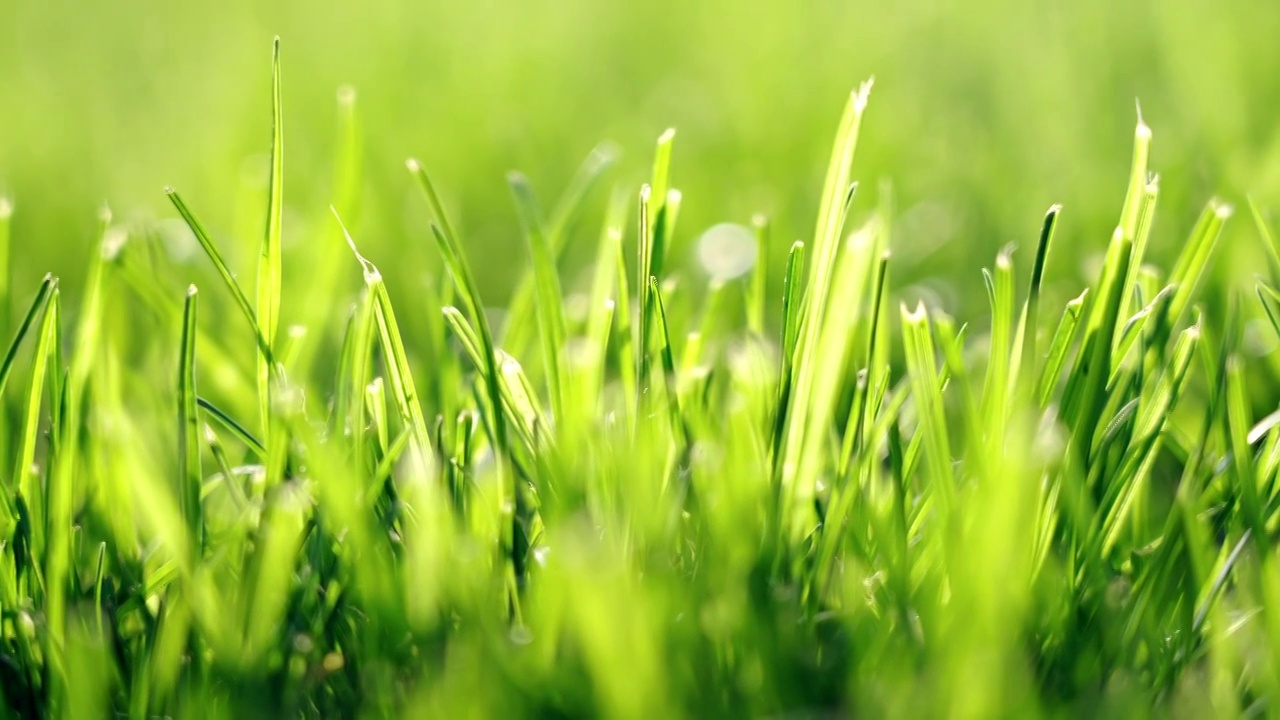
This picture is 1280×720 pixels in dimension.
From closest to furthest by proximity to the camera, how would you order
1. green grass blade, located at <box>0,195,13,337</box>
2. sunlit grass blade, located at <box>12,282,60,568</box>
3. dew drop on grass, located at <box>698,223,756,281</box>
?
sunlit grass blade, located at <box>12,282,60,568</box> < green grass blade, located at <box>0,195,13,337</box> < dew drop on grass, located at <box>698,223,756,281</box>

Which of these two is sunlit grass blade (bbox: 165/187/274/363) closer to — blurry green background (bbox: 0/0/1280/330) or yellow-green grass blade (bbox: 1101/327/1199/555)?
blurry green background (bbox: 0/0/1280/330)

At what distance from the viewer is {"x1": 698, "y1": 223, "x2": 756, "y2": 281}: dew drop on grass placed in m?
1.13

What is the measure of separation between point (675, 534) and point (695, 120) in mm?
1119

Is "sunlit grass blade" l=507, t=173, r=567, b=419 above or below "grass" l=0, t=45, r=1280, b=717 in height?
above

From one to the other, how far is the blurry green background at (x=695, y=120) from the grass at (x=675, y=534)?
0.33 m

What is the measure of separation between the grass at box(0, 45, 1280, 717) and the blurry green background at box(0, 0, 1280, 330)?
1.08ft

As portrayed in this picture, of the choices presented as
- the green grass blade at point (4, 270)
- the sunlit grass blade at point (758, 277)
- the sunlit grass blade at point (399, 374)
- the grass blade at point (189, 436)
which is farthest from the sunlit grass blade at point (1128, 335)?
the green grass blade at point (4, 270)

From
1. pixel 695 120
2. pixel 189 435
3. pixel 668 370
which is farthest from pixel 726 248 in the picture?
pixel 189 435

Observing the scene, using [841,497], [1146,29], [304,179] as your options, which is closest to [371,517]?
[841,497]

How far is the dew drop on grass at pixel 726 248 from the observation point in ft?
3.71

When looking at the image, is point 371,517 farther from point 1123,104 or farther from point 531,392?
point 1123,104

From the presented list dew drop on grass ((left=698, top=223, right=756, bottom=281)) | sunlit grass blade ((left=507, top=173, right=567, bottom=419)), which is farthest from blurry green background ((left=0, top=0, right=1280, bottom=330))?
sunlit grass blade ((left=507, top=173, right=567, bottom=419))

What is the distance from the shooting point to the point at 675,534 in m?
0.57

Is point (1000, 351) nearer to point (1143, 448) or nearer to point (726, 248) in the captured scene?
point (1143, 448)
